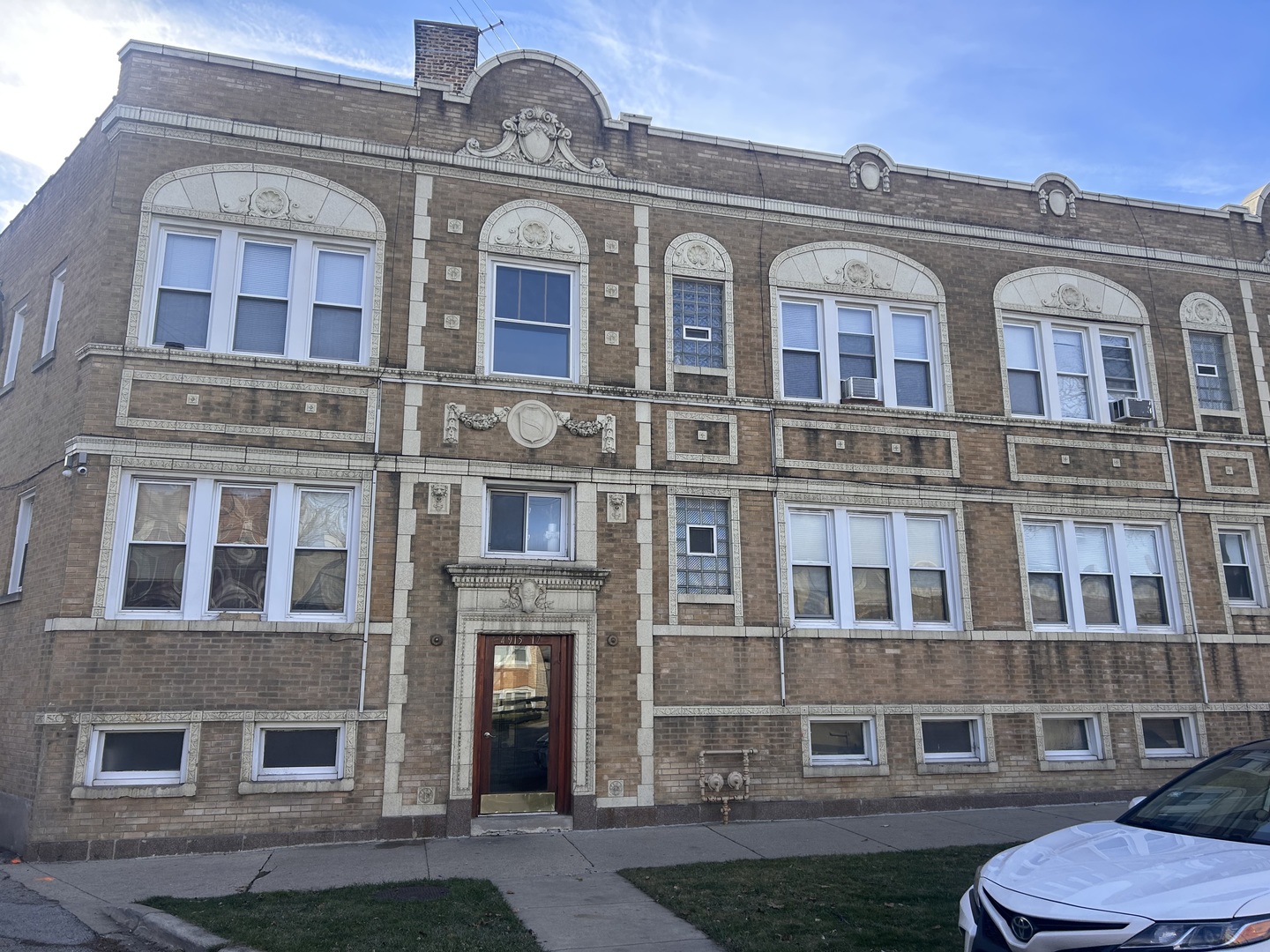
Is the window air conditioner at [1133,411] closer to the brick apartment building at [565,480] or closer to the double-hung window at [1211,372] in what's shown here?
the brick apartment building at [565,480]

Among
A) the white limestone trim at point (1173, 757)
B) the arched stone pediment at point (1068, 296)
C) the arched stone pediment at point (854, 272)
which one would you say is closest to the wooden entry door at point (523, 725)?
the arched stone pediment at point (854, 272)

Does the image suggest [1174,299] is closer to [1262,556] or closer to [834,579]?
[1262,556]

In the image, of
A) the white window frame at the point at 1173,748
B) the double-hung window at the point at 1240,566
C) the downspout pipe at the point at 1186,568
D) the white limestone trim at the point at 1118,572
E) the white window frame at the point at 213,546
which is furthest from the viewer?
the double-hung window at the point at 1240,566

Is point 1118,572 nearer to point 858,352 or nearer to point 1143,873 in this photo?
point 858,352

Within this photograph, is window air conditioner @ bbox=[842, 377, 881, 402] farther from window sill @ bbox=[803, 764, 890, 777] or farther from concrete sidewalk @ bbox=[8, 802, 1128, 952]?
concrete sidewalk @ bbox=[8, 802, 1128, 952]

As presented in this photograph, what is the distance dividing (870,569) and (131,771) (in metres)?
9.35

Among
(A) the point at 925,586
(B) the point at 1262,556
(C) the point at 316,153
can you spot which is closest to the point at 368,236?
(C) the point at 316,153

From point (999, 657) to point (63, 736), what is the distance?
11.4m

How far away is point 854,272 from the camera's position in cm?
1370

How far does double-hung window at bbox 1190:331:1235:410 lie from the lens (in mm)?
14891

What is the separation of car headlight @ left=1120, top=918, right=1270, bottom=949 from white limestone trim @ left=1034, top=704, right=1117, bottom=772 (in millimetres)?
8924

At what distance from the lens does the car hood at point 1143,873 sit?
443cm

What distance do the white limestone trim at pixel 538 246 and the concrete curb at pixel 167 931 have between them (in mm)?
6927

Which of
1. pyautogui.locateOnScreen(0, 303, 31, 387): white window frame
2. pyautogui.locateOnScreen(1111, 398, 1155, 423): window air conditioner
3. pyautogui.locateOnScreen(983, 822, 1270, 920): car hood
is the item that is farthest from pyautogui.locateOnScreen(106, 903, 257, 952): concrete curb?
pyautogui.locateOnScreen(1111, 398, 1155, 423): window air conditioner
